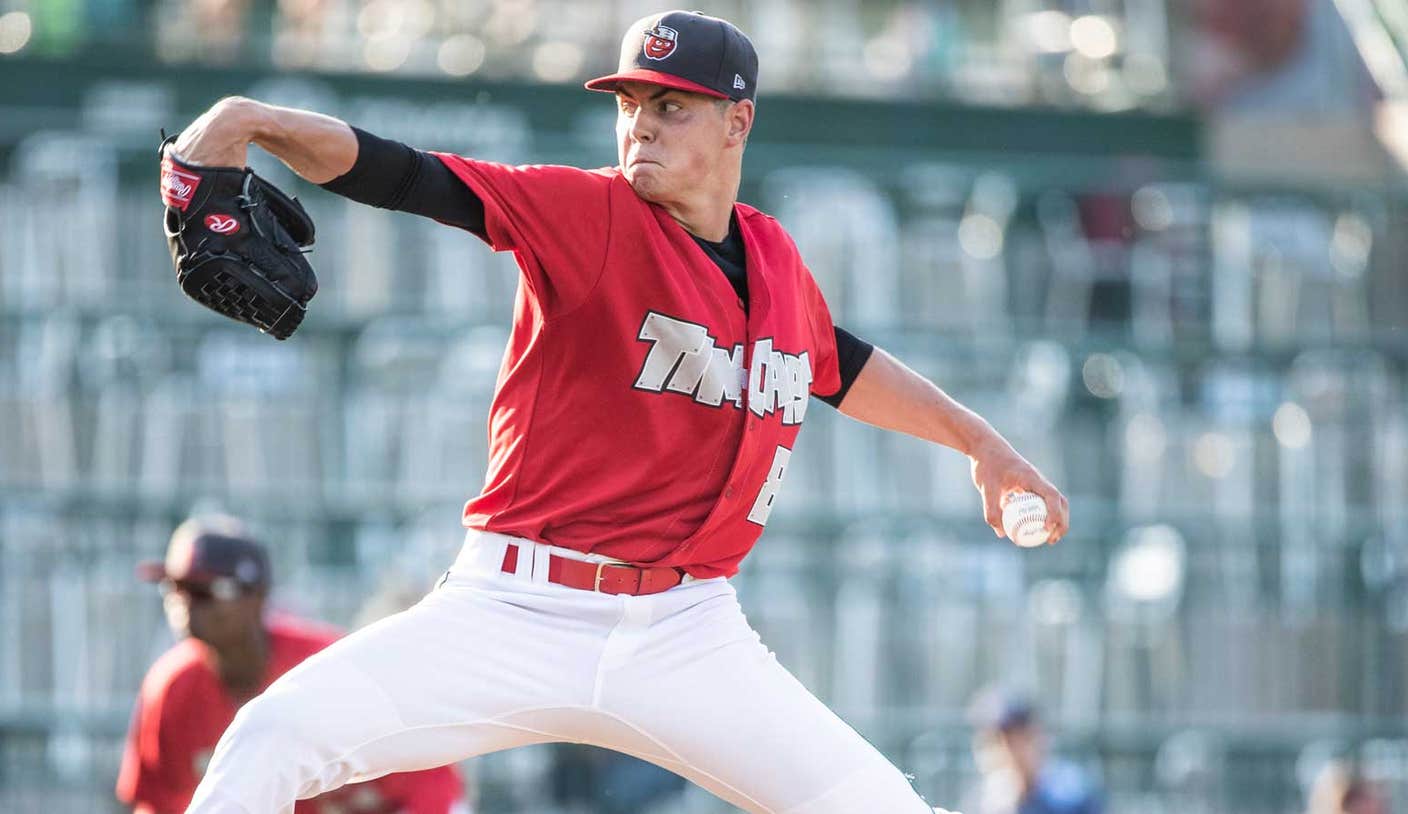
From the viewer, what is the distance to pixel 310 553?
361 inches

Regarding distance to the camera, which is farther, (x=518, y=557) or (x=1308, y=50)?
(x=1308, y=50)

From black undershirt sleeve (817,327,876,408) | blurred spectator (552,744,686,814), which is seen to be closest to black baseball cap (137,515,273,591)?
black undershirt sleeve (817,327,876,408)

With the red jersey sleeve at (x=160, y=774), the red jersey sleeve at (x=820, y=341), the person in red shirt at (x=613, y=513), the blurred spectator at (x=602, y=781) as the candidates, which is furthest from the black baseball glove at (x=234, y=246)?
the blurred spectator at (x=602, y=781)

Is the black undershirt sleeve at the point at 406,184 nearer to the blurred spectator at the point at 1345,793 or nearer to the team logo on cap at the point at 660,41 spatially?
the team logo on cap at the point at 660,41

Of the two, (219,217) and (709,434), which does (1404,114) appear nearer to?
(709,434)

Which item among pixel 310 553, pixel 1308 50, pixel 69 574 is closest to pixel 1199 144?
pixel 1308 50

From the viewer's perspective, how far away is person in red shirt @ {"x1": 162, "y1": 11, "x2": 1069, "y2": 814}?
3789mm

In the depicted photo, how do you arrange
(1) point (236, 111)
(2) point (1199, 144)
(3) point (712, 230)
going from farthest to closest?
(2) point (1199, 144) → (3) point (712, 230) → (1) point (236, 111)

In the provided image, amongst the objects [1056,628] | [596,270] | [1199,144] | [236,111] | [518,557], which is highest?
[1199,144]

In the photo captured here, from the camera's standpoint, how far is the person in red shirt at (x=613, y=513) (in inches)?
149

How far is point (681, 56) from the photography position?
406 cm

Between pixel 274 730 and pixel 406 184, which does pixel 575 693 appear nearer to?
pixel 274 730

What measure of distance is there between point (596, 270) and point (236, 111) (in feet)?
2.42

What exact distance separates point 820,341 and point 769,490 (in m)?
0.40
